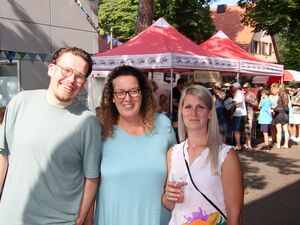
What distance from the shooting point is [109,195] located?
2.60 m

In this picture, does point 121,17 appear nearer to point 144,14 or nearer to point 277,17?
point 277,17

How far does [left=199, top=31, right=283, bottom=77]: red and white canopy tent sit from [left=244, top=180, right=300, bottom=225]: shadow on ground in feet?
16.3

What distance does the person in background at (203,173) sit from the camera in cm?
226

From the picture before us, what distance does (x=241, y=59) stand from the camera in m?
11.6

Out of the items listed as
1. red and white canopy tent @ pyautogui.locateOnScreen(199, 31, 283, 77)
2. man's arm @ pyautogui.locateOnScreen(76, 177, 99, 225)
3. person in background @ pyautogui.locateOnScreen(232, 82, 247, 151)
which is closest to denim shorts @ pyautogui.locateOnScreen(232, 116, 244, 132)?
person in background @ pyautogui.locateOnScreen(232, 82, 247, 151)

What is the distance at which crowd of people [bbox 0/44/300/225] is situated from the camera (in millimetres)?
2285

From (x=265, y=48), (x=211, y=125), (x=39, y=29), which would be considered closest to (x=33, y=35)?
(x=39, y=29)

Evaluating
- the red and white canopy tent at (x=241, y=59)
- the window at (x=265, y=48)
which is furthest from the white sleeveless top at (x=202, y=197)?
the window at (x=265, y=48)

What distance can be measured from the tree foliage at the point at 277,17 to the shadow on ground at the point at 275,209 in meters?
16.9

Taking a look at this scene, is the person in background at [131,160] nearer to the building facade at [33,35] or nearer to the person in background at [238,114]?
the building facade at [33,35]

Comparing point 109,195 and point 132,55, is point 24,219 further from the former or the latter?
point 132,55

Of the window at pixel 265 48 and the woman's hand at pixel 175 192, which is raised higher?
the window at pixel 265 48

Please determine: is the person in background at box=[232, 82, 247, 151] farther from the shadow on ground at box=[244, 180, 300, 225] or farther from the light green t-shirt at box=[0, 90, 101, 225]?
the light green t-shirt at box=[0, 90, 101, 225]

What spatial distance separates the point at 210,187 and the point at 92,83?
10.9 m
